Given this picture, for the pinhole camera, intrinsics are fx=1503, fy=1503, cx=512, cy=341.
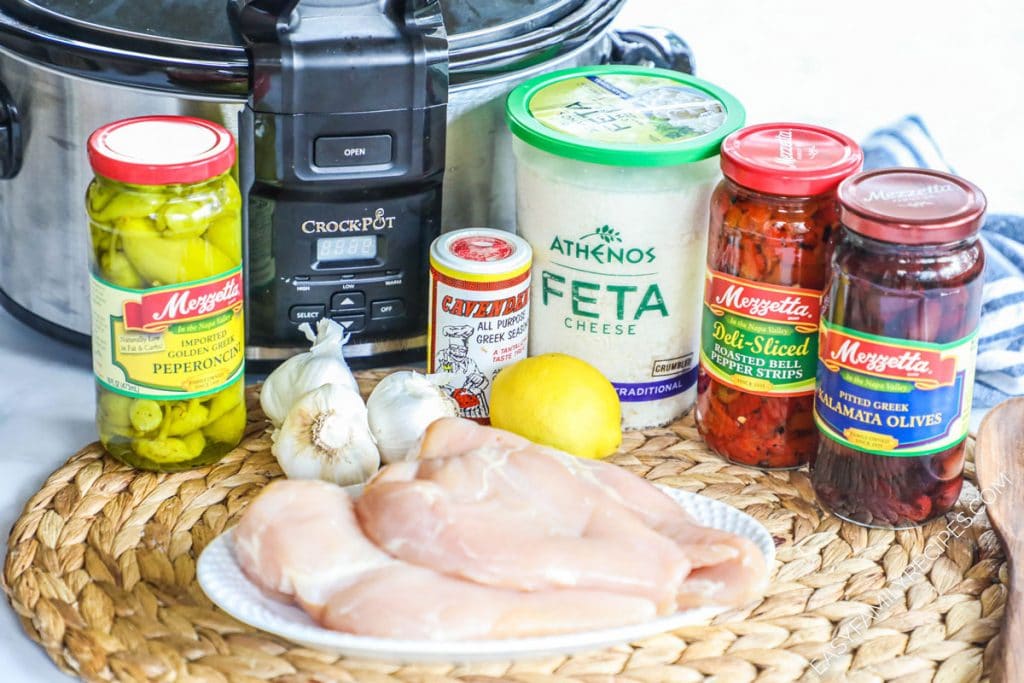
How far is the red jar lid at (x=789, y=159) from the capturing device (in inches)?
42.4

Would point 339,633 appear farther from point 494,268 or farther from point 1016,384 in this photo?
point 1016,384

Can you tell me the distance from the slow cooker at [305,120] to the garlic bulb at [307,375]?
6 cm

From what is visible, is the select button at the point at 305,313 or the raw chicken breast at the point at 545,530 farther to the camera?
the select button at the point at 305,313

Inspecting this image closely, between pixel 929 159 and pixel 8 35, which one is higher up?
pixel 8 35

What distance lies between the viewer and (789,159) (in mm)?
1105

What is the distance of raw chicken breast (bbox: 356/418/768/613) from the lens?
935 mm

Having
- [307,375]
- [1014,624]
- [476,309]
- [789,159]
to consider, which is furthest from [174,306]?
[1014,624]

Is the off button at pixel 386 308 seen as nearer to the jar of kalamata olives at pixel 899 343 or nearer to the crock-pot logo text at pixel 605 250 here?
the crock-pot logo text at pixel 605 250

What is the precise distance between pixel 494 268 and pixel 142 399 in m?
0.28

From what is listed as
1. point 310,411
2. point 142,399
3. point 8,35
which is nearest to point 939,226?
point 310,411

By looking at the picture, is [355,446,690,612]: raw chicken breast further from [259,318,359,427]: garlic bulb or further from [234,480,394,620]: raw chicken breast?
[259,318,359,427]: garlic bulb

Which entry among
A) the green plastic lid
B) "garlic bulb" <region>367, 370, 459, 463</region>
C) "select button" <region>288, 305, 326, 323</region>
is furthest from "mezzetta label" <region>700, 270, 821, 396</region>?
"select button" <region>288, 305, 326, 323</region>

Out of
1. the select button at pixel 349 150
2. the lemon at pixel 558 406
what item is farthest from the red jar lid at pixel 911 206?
the select button at pixel 349 150

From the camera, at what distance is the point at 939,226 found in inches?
39.5
